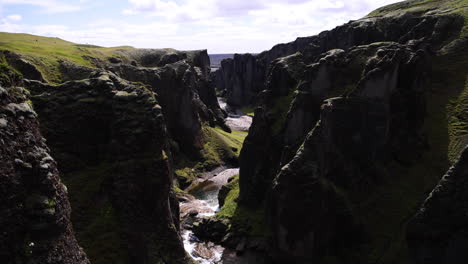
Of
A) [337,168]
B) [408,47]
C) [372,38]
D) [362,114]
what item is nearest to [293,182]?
[337,168]

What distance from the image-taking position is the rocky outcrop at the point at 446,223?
32344 millimetres

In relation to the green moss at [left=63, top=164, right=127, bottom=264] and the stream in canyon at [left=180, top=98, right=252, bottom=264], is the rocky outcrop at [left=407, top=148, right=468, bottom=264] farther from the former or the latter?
the stream in canyon at [left=180, top=98, right=252, bottom=264]

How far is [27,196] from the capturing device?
2189 centimetres

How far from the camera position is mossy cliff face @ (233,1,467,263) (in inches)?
1836

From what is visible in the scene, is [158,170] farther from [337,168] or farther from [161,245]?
[337,168]

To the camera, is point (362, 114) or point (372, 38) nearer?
point (362, 114)

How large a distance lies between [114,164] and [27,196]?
45.4ft

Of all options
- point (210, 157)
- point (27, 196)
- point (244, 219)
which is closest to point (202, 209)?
point (244, 219)

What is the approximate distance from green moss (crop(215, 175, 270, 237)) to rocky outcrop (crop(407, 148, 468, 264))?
25229 millimetres

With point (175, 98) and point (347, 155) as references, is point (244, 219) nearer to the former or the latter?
point (347, 155)

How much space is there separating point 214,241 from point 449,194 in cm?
3707

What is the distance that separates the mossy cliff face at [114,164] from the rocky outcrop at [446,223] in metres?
23.4

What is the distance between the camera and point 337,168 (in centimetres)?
4984

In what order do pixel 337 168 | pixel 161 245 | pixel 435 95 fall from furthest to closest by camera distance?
1. pixel 435 95
2. pixel 337 168
3. pixel 161 245
